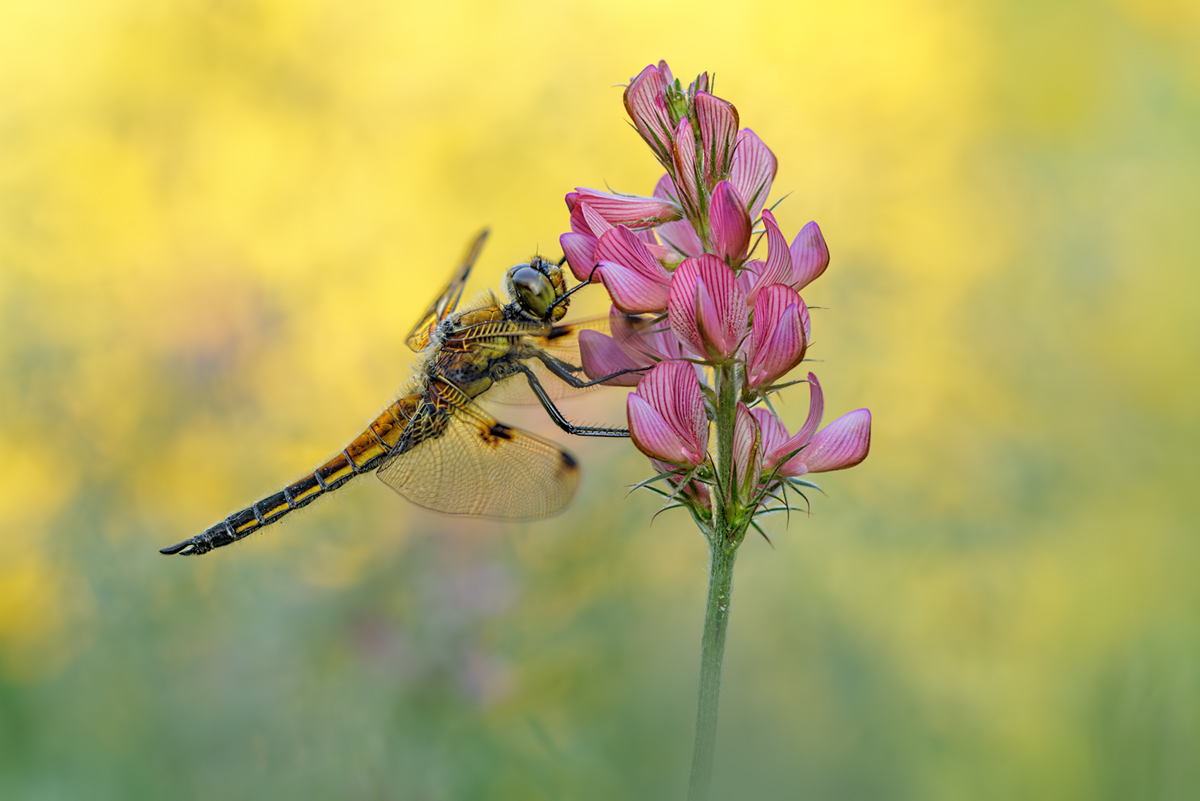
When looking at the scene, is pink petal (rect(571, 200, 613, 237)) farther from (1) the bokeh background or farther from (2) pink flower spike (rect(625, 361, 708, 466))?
(1) the bokeh background

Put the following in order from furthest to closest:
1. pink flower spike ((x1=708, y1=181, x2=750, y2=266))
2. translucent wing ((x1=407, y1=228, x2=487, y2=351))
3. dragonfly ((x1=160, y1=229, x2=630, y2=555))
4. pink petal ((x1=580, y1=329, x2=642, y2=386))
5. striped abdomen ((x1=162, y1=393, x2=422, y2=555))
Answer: translucent wing ((x1=407, y1=228, x2=487, y2=351)), striped abdomen ((x1=162, y1=393, x2=422, y2=555)), dragonfly ((x1=160, y1=229, x2=630, y2=555)), pink petal ((x1=580, y1=329, x2=642, y2=386)), pink flower spike ((x1=708, y1=181, x2=750, y2=266))

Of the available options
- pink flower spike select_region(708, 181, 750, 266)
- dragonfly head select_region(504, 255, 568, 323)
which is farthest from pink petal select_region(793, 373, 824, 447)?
dragonfly head select_region(504, 255, 568, 323)

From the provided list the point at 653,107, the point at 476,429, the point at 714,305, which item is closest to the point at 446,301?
the point at 476,429

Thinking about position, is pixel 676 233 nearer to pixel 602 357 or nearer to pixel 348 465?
pixel 602 357

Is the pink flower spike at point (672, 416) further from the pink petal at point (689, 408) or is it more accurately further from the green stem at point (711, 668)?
the green stem at point (711, 668)

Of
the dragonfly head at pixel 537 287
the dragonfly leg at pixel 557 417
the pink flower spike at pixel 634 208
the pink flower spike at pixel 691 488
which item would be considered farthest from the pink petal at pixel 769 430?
the dragonfly head at pixel 537 287

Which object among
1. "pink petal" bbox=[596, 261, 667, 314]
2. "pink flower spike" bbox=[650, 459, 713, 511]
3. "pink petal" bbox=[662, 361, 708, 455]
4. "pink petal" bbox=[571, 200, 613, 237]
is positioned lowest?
"pink flower spike" bbox=[650, 459, 713, 511]

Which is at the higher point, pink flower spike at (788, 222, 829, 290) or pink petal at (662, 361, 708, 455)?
pink flower spike at (788, 222, 829, 290)
